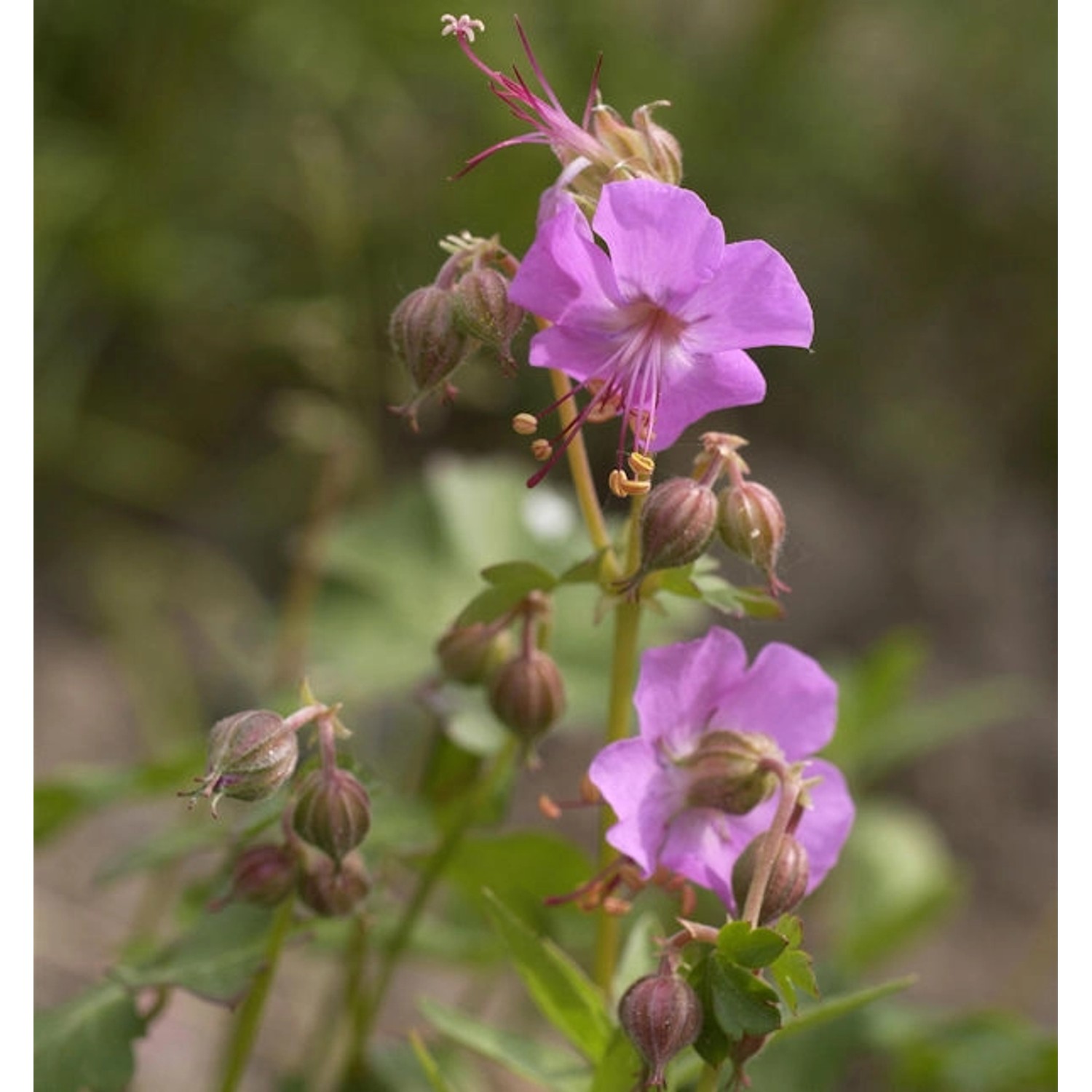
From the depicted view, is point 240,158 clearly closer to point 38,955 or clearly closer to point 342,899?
point 38,955

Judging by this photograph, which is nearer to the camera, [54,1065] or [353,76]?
[54,1065]

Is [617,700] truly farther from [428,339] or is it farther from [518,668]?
[428,339]

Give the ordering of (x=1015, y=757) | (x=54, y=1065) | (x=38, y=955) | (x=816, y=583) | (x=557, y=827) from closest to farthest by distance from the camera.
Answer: (x=54, y=1065)
(x=38, y=955)
(x=557, y=827)
(x=1015, y=757)
(x=816, y=583)

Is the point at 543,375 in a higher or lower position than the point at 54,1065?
higher

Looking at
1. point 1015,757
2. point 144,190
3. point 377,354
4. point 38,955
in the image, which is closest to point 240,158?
point 144,190

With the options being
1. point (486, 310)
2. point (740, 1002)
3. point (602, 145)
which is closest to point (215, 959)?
point (740, 1002)

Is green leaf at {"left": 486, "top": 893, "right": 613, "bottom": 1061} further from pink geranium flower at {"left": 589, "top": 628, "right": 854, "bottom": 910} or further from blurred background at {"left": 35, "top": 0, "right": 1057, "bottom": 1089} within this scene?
blurred background at {"left": 35, "top": 0, "right": 1057, "bottom": 1089}

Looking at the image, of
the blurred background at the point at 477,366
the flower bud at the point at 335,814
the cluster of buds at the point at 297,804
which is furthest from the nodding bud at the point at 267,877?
the blurred background at the point at 477,366
